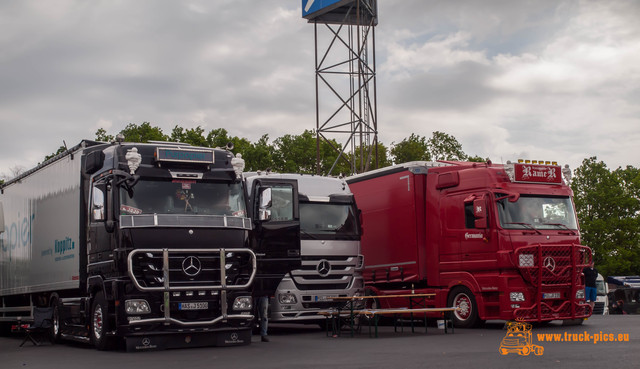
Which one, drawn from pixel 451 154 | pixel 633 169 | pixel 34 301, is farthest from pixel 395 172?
pixel 633 169

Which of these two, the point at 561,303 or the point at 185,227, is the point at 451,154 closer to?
the point at 561,303

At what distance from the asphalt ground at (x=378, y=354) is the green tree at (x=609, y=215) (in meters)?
46.6

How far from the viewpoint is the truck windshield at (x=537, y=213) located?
60.0 feet

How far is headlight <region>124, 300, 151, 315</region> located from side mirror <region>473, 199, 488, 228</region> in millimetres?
7480

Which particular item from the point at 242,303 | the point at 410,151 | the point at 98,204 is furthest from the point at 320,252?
the point at 410,151

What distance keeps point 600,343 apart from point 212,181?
7.10 metres

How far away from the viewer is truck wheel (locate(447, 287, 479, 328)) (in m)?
19.0

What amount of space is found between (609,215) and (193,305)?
182ft

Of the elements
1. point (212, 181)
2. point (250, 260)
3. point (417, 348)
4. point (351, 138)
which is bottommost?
point (417, 348)

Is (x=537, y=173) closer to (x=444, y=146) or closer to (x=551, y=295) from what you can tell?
(x=551, y=295)

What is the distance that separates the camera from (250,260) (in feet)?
49.3

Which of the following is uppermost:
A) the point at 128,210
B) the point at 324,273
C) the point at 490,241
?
the point at 128,210

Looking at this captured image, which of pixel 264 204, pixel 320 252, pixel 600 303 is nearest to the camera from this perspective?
pixel 264 204

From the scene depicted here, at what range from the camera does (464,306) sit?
1936 cm
